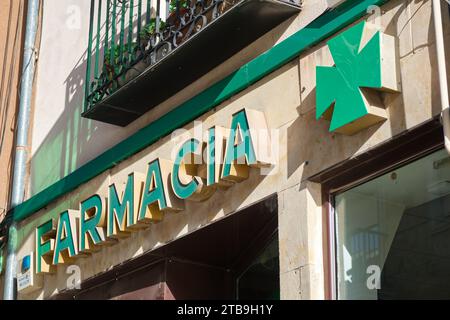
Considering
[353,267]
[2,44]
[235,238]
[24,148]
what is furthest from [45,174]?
[353,267]

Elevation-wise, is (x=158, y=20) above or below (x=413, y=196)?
above

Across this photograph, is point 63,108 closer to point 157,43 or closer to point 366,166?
point 157,43

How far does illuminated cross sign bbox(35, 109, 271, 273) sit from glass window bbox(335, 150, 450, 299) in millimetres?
971

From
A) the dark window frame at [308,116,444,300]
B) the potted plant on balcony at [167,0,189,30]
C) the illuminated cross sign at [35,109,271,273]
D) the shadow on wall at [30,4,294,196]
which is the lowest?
the dark window frame at [308,116,444,300]

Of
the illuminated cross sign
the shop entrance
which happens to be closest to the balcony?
the illuminated cross sign

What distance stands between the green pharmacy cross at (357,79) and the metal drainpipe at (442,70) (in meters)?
0.47

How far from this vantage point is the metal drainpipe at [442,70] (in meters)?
6.31

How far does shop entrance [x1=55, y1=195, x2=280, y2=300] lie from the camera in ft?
28.9

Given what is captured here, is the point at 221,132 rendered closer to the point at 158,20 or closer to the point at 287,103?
the point at 287,103

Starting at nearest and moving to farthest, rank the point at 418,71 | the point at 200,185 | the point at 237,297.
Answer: the point at 418,71, the point at 200,185, the point at 237,297

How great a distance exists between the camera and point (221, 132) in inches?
324

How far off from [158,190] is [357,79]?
2655 millimetres

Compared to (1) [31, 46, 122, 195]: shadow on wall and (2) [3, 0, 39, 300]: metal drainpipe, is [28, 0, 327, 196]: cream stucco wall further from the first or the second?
(2) [3, 0, 39, 300]: metal drainpipe

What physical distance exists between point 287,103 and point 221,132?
27.7 inches
